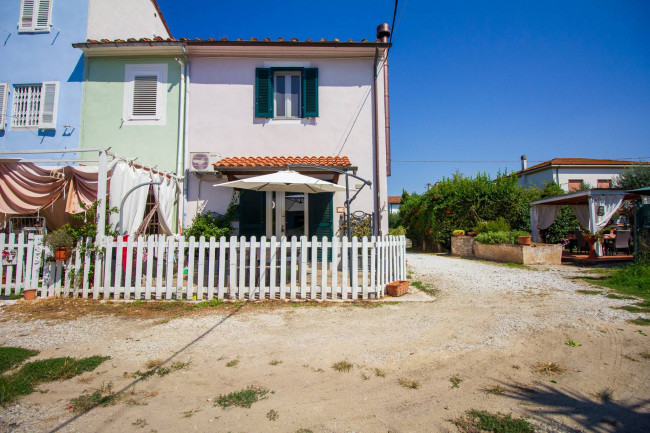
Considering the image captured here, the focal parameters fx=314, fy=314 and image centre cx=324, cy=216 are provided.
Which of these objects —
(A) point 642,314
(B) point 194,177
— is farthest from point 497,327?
(B) point 194,177

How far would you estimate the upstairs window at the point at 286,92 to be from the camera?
9.20 meters

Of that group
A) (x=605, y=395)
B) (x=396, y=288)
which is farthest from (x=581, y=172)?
(x=605, y=395)

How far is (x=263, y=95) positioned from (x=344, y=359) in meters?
8.06

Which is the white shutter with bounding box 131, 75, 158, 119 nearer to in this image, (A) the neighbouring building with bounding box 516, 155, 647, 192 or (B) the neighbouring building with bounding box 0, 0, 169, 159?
(B) the neighbouring building with bounding box 0, 0, 169, 159

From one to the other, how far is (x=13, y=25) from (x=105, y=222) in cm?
878

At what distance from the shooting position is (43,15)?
9.53m

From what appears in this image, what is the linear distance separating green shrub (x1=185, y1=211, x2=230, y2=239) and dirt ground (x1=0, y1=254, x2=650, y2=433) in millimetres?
3259

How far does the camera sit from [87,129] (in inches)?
362

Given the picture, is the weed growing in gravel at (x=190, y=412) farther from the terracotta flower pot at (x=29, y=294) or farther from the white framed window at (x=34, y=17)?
the white framed window at (x=34, y=17)

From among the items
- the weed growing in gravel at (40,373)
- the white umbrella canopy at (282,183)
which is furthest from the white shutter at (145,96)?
the weed growing in gravel at (40,373)

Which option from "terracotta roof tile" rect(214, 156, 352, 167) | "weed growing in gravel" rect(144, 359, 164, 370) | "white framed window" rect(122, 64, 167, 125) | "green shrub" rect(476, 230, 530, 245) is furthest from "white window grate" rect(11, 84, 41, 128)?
"green shrub" rect(476, 230, 530, 245)

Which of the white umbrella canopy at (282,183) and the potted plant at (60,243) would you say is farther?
the white umbrella canopy at (282,183)

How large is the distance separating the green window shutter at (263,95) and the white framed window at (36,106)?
5866 millimetres

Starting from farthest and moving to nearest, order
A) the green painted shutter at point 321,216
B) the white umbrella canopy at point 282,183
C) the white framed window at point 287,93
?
the white framed window at point 287,93 → the green painted shutter at point 321,216 → the white umbrella canopy at point 282,183
